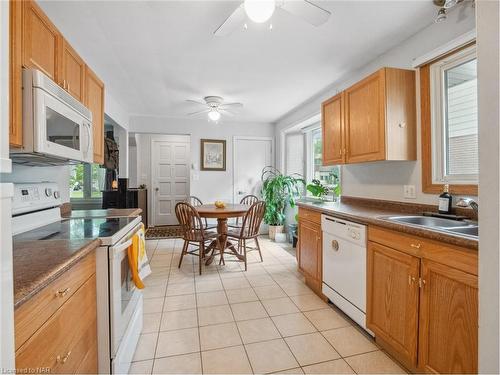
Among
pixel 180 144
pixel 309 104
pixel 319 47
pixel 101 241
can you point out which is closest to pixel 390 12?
pixel 319 47

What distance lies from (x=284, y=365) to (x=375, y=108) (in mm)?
2030

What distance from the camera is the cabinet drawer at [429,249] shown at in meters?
1.11

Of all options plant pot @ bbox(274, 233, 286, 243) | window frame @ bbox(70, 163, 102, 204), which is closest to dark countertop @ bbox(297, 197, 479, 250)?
plant pot @ bbox(274, 233, 286, 243)

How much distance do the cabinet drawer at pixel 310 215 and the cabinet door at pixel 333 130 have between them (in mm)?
597

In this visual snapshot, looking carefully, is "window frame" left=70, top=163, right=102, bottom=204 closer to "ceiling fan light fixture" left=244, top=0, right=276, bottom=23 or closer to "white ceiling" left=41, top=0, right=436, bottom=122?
"white ceiling" left=41, top=0, right=436, bottom=122

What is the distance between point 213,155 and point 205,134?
440 millimetres

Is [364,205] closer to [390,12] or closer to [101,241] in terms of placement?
[390,12]

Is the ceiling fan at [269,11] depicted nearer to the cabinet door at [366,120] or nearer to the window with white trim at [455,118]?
the cabinet door at [366,120]

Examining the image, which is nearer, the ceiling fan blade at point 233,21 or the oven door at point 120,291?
the oven door at point 120,291

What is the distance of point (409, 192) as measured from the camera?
211 cm

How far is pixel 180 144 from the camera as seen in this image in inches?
235


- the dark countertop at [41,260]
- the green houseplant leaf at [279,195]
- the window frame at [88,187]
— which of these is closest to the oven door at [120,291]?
the dark countertop at [41,260]

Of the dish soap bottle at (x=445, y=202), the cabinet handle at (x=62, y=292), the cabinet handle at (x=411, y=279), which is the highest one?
the dish soap bottle at (x=445, y=202)

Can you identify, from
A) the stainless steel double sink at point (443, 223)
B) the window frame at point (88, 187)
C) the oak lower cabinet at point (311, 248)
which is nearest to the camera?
the stainless steel double sink at point (443, 223)
